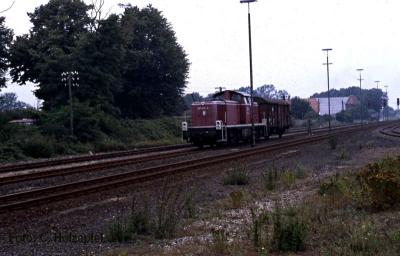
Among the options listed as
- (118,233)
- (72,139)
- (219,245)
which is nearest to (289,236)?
(219,245)

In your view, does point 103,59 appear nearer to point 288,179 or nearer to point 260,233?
point 288,179

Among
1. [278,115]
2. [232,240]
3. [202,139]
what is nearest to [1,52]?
[202,139]

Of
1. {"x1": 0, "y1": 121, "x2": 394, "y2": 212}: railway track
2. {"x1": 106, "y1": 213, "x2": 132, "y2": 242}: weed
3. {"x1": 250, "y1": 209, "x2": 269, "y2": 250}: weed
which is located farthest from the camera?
{"x1": 0, "y1": 121, "x2": 394, "y2": 212}: railway track

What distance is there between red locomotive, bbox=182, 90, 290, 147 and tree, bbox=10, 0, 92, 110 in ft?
41.3

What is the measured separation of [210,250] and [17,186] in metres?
11.1

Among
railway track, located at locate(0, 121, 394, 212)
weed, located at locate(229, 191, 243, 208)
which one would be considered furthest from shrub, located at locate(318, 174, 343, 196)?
railway track, located at locate(0, 121, 394, 212)

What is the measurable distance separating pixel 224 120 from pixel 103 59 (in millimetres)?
14726

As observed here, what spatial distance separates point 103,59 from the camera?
4556 cm

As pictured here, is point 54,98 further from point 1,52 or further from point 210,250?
point 210,250

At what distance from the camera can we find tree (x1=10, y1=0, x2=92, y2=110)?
4309 centimetres

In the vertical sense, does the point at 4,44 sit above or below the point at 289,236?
above

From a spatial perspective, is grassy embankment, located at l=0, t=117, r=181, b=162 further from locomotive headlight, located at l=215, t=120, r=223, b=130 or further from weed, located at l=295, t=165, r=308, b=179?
weed, located at l=295, t=165, r=308, b=179

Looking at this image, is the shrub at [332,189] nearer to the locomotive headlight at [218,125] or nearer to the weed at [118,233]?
the weed at [118,233]

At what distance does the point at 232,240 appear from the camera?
28.6ft
